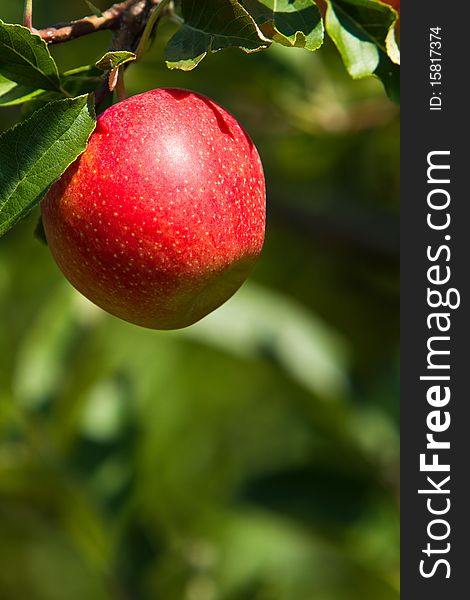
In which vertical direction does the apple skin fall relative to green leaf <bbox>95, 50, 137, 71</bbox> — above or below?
below

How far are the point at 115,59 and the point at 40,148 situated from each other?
0.12 metres

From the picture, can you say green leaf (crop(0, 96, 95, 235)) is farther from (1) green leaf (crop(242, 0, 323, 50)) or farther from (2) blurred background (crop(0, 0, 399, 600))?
(2) blurred background (crop(0, 0, 399, 600))

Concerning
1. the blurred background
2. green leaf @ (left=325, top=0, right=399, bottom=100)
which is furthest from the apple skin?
the blurred background

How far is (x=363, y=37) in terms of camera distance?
4.00 feet

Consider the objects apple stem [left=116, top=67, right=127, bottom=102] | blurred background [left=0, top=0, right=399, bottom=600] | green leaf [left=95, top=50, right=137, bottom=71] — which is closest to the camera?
green leaf [left=95, top=50, right=137, bottom=71]

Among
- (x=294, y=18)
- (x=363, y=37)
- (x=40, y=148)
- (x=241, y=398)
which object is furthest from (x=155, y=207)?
(x=241, y=398)

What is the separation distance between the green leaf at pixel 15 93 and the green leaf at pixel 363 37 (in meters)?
0.36

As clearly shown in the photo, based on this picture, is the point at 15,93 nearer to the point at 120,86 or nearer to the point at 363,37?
the point at 120,86

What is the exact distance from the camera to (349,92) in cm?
255

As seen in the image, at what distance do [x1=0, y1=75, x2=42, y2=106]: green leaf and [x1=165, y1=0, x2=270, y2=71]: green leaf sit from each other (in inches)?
6.2

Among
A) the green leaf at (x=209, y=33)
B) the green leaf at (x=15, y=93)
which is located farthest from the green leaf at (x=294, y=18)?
the green leaf at (x=15, y=93)

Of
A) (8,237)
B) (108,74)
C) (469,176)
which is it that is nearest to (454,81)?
(469,176)

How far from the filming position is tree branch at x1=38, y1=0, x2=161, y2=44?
3.51ft

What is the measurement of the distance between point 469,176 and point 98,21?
0.68 m
